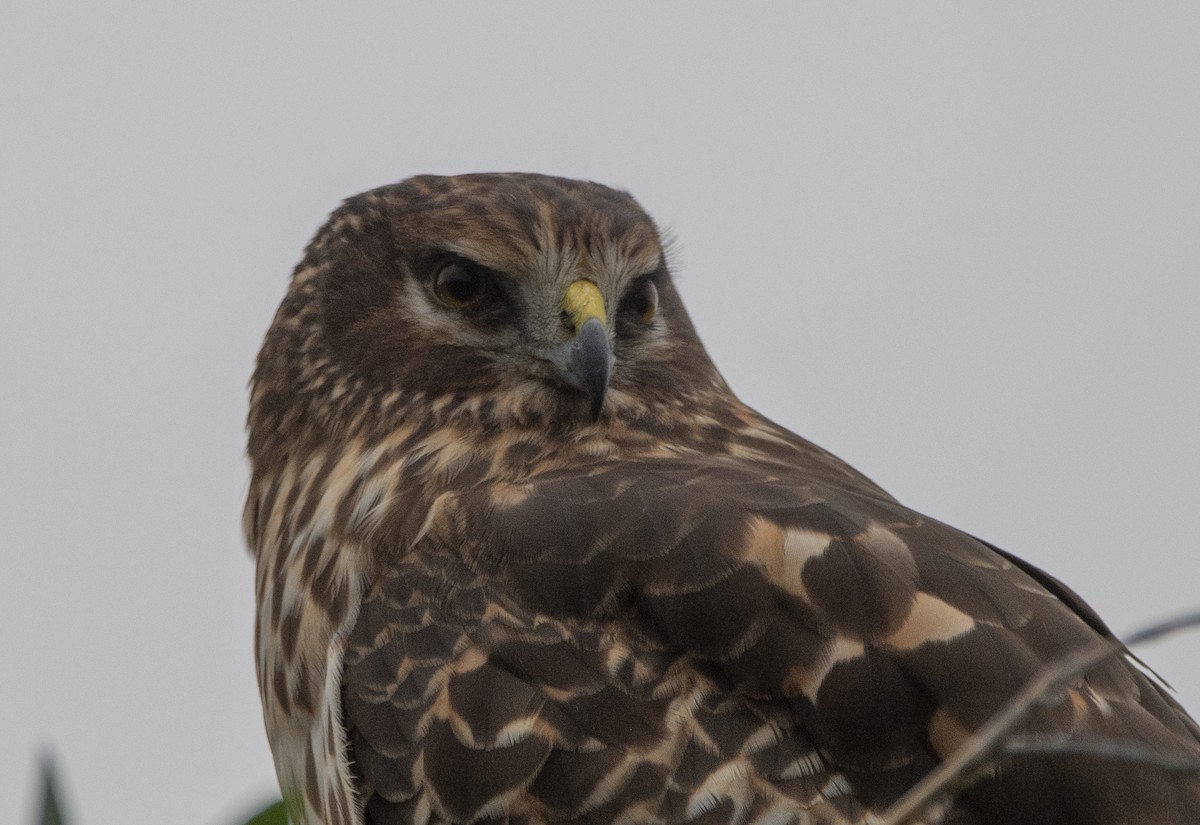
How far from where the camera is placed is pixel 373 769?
2.93 meters

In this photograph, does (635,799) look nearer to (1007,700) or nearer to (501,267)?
(1007,700)

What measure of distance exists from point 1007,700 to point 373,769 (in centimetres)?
113

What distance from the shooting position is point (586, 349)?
356 centimetres

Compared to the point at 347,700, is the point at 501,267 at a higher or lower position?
higher

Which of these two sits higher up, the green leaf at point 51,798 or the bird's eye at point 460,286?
the green leaf at point 51,798

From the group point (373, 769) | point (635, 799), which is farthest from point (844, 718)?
point (373, 769)

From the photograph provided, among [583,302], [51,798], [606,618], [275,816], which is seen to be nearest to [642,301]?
[583,302]

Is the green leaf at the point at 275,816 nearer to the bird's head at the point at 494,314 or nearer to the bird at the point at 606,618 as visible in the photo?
the bird at the point at 606,618

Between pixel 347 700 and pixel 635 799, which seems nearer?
pixel 635 799

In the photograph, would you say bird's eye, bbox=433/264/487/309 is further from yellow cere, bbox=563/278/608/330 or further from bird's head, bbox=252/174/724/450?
yellow cere, bbox=563/278/608/330

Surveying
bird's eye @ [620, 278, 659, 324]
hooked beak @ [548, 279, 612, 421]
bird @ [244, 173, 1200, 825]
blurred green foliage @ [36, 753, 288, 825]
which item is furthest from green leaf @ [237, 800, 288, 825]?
bird's eye @ [620, 278, 659, 324]

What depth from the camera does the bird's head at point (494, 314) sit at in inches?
146

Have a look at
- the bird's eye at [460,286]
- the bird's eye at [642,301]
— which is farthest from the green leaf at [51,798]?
the bird's eye at [642,301]

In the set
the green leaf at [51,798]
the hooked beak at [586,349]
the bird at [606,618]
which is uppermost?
the green leaf at [51,798]
